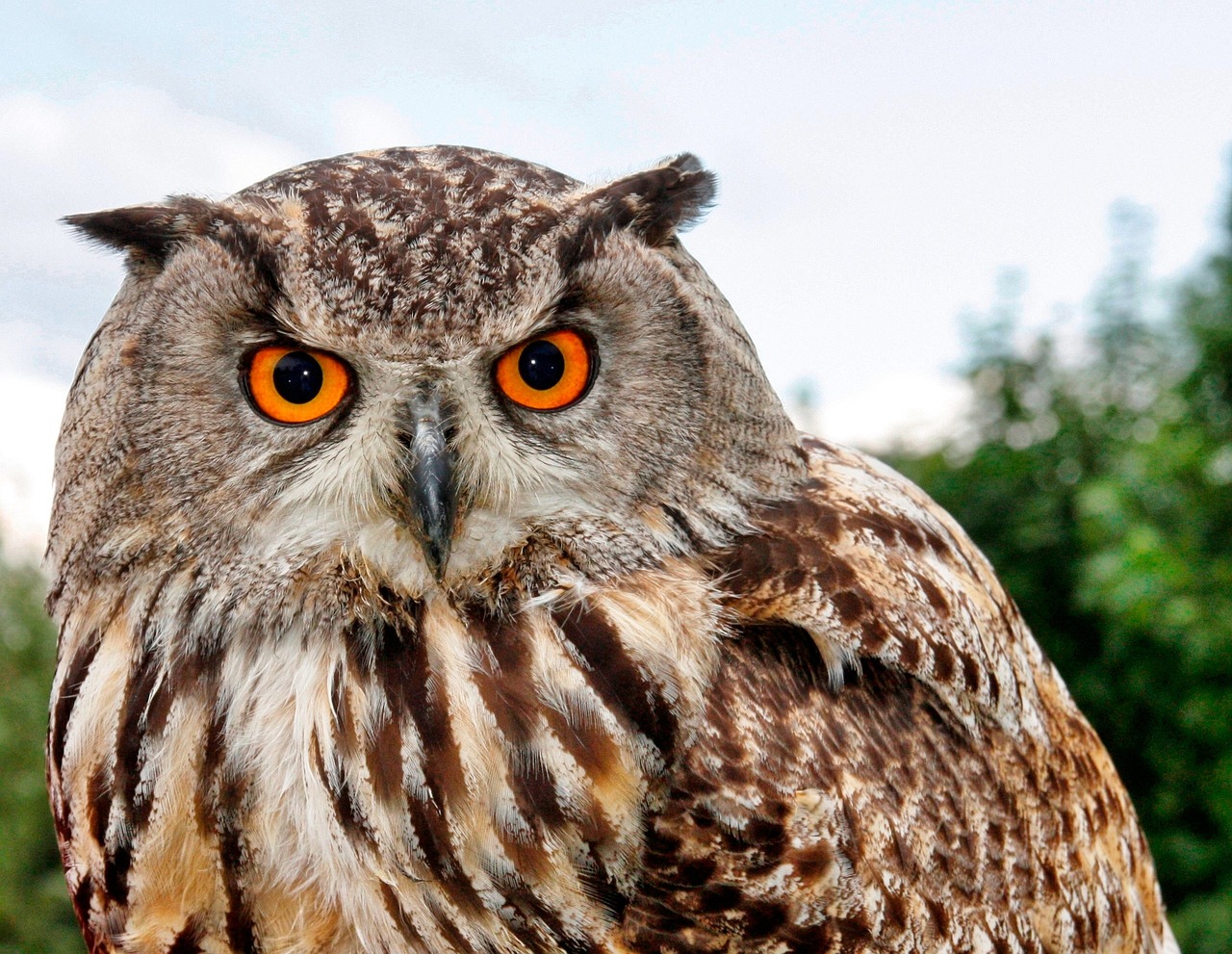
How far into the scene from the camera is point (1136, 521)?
3.77 m

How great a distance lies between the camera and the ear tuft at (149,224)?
131cm

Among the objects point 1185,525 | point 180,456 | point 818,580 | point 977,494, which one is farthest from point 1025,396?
point 180,456

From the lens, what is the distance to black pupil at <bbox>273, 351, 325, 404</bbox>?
48.4 inches

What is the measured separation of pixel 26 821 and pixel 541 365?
438 cm

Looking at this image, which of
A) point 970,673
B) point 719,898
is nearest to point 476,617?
point 719,898

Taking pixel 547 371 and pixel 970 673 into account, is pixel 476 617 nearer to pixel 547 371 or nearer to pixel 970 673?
pixel 547 371

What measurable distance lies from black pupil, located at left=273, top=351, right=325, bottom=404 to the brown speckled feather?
1.75ft

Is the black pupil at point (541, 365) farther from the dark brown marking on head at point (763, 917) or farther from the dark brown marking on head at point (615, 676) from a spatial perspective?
the dark brown marking on head at point (763, 917)

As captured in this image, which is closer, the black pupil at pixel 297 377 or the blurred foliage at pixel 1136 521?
the black pupil at pixel 297 377

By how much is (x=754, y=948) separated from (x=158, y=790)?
707 millimetres

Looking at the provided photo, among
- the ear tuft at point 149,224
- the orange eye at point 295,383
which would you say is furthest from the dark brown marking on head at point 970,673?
the ear tuft at point 149,224

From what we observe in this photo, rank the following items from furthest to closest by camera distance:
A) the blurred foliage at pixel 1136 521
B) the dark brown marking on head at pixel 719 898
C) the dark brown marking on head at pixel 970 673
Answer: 1. the blurred foliage at pixel 1136 521
2. the dark brown marking on head at pixel 970 673
3. the dark brown marking on head at pixel 719 898

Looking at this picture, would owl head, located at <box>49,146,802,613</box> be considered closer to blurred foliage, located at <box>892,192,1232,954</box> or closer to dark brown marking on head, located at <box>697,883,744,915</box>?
dark brown marking on head, located at <box>697,883,744,915</box>

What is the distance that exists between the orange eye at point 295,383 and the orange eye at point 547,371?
18cm
